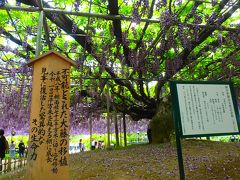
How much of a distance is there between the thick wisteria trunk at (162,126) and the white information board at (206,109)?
496cm

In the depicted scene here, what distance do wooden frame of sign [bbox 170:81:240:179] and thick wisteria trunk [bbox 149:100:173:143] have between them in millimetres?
4940

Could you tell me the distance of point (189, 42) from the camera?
5.83 meters

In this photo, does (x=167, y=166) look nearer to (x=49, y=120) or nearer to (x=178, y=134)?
(x=178, y=134)

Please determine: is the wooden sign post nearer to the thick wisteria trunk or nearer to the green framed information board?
the green framed information board

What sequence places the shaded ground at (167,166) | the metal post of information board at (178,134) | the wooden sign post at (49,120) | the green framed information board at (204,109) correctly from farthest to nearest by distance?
the shaded ground at (167,166) → the green framed information board at (204,109) → the metal post of information board at (178,134) → the wooden sign post at (49,120)

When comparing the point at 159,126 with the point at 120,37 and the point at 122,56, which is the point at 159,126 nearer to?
the point at 122,56

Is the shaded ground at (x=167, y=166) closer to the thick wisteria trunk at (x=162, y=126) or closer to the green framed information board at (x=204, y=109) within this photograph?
the green framed information board at (x=204, y=109)

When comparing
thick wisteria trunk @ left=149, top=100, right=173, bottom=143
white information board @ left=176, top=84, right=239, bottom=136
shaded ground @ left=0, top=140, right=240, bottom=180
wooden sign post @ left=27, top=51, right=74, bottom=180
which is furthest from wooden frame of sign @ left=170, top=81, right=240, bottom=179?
thick wisteria trunk @ left=149, top=100, right=173, bottom=143

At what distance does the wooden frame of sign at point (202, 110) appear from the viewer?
139 inches

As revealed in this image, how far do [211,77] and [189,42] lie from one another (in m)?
Answer: 3.42

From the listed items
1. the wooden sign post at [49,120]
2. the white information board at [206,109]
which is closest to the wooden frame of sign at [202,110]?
the white information board at [206,109]

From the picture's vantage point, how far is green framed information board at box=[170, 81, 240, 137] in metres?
3.57

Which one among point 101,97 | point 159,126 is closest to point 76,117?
point 101,97

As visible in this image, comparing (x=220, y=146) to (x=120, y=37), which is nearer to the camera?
A: (x=120, y=37)
